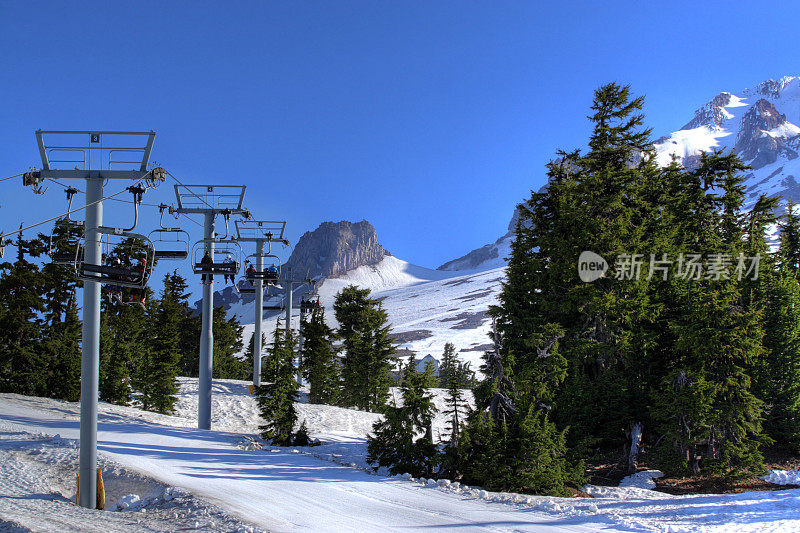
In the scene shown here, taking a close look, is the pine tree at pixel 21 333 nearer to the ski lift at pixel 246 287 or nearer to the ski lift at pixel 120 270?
the ski lift at pixel 246 287

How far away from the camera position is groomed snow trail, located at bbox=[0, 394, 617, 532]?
1054 centimetres

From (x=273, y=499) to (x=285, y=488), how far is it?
4.26ft

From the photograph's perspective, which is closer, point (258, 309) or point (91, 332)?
point (91, 332)

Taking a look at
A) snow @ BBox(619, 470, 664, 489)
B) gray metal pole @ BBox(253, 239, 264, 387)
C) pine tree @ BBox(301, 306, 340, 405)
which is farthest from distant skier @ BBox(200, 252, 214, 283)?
pine tree @ BBox(301, 306, 340, 405)

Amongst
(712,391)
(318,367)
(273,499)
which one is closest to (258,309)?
(318,367)

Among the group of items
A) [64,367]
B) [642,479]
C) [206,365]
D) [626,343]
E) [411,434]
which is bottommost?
[642,479]

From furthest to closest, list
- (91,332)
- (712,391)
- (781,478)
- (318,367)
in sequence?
(318,367) → (712,391) → (781,478) → (91,332)

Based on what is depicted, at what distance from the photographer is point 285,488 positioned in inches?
523

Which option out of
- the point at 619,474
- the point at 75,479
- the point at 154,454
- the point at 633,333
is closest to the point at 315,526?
the point at 75,479

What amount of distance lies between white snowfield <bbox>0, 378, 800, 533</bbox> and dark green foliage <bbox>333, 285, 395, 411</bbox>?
2090 centimetres

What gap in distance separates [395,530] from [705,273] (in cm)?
2036

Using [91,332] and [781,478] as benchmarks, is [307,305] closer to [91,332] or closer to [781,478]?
[91,332]

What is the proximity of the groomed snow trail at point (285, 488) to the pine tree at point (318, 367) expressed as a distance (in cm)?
2473

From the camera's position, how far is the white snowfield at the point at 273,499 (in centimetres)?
1027
